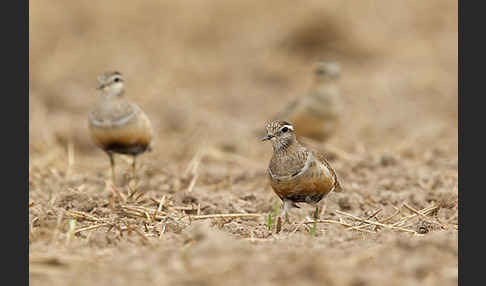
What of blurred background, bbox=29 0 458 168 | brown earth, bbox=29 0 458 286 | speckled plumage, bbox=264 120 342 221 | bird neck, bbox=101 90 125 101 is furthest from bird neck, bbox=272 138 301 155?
blurred background, bbox=29 0 458 168

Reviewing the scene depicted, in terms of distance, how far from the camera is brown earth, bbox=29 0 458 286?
467cm

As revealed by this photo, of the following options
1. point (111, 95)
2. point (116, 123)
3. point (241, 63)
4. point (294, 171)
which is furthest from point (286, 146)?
point (241, 63)

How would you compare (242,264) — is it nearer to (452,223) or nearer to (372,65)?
(452,223)

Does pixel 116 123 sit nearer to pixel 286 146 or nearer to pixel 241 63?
pixel 286 146

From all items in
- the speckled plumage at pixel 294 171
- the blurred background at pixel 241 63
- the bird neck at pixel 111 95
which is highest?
the blurred background at pixel 241 63

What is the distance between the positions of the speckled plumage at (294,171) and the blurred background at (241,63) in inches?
175

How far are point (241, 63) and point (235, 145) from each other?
4.63 m

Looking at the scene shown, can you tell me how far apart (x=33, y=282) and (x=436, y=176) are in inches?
199

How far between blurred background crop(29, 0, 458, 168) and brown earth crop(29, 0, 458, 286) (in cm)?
4

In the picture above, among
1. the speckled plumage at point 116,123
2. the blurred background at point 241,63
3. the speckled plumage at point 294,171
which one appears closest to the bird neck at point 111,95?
the speckled plumage at point 116,123

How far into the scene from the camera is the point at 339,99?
1095 cm

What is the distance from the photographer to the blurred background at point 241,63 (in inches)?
466

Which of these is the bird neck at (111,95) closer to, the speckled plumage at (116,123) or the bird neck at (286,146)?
the speckled plumage at (116,123)

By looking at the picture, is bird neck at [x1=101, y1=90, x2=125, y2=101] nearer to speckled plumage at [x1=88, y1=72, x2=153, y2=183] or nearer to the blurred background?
speckled plumage at [x1=88, y1=72, x2=153, y2=183]
